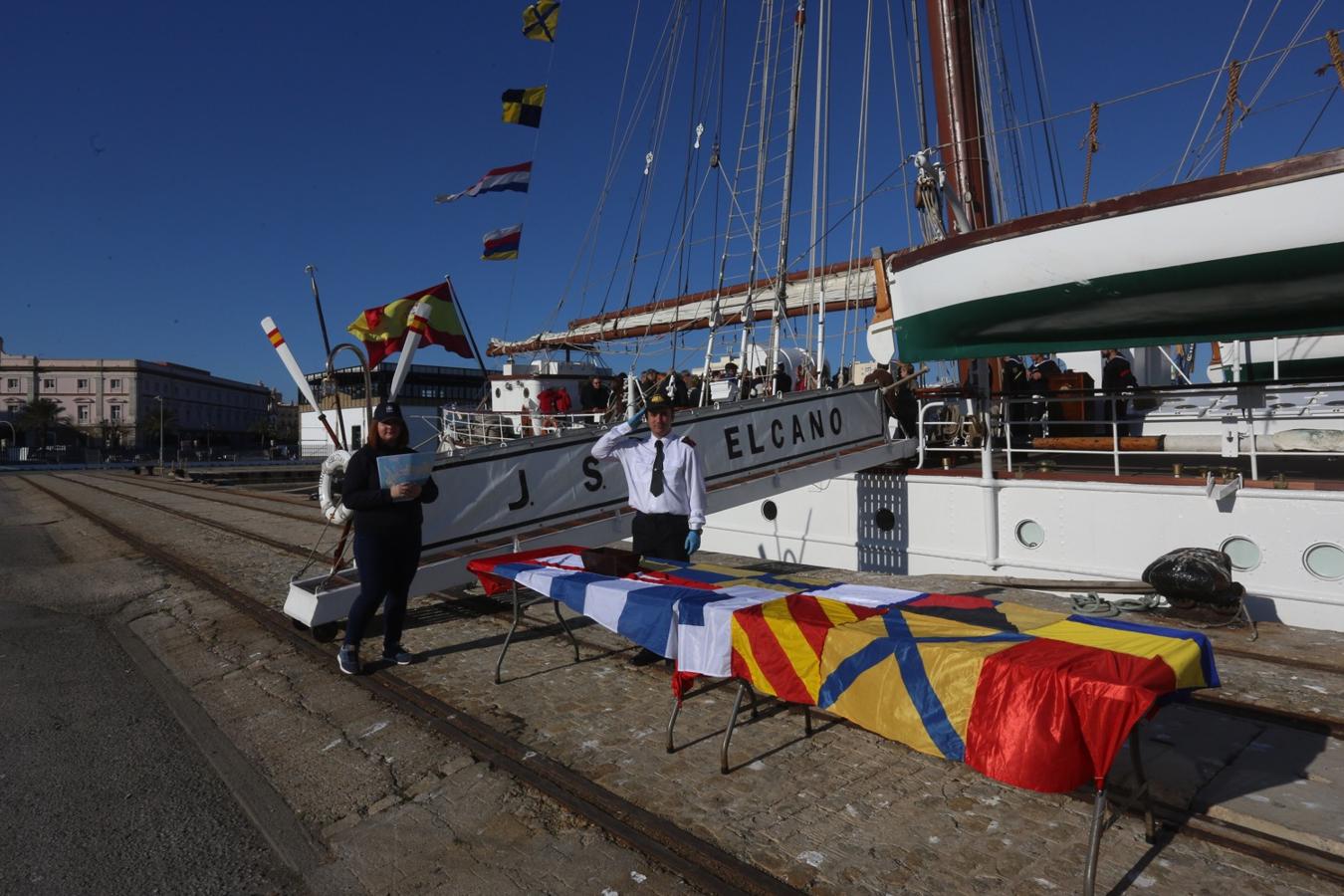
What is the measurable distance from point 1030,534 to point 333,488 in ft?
23.1

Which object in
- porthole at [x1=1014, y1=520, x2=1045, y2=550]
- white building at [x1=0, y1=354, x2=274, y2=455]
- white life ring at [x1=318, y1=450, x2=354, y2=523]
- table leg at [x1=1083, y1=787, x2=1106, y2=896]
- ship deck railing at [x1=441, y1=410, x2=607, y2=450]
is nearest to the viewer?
table leg at [x1=1083, y1=787, x2=1106, y2=896]

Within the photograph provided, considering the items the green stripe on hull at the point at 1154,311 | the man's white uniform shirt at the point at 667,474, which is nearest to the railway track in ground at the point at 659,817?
the man's white uniform shirt at the point at 667,474

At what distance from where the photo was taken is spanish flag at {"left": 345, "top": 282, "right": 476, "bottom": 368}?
9086mm

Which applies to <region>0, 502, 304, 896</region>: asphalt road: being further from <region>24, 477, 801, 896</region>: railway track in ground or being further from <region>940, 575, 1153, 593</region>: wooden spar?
<region>940, 575, 1153, 593</region>: wooden spar

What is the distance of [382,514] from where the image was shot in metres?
4.82

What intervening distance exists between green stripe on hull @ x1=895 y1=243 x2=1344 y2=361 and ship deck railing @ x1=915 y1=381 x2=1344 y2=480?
1.77 ft

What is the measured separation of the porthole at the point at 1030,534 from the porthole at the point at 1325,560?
6.85ft

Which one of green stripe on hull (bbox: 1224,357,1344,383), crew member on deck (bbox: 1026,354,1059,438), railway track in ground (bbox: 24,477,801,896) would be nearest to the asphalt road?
railway track in ground (bbox: 24,477,801,896)

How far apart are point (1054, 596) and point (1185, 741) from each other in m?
3.30

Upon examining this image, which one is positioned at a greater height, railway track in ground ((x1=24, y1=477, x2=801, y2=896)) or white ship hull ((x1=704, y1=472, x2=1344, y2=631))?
white ship hull ((x1=704, y1=472, x2=1344, y2=631))

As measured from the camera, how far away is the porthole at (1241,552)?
617 cm

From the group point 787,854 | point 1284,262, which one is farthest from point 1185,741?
point 1284,262

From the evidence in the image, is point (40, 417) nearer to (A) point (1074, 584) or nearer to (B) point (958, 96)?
(B) point (958, 96)

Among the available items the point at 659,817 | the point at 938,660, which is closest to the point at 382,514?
the point at 659,817
